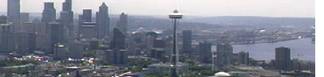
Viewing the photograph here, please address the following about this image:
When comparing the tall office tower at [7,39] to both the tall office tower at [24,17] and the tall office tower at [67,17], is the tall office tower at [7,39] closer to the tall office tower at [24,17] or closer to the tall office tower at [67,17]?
the tall office tower at [24,17]

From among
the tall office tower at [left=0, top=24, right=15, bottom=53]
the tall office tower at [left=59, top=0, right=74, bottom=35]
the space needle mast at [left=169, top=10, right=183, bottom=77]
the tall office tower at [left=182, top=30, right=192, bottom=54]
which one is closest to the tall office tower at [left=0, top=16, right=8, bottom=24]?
the tall office tower at [left=0, top=24, right=15, bottom=53]

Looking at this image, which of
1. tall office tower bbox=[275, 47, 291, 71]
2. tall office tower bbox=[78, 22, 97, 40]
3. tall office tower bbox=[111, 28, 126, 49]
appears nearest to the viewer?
tall office tower bbox=[275, 47, 291, 71]

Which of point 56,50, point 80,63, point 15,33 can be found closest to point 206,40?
point 80,63

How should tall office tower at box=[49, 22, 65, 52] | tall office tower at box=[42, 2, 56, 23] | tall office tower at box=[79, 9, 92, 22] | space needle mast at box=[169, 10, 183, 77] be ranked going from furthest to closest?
tall office tower at box=[79, 9, 92, 22]
tall office tower at box=[42, 2, 56, 23]
tall office tower at box=[49, 22, 65, 52]
space needle mast at box=[169, 10, 183, 77]

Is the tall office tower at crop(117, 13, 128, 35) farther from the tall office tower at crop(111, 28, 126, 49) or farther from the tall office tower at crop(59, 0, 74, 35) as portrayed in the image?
the tall office tower at crop(59, 0, 74, 35)

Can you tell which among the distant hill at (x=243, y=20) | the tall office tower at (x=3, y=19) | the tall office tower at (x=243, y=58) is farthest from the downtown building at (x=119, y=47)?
the tall office tower at (x=243, y=58)

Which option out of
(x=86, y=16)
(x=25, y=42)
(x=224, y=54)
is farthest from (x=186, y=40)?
(x=25, y=42)

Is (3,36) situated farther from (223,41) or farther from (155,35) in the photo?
(223,41)
